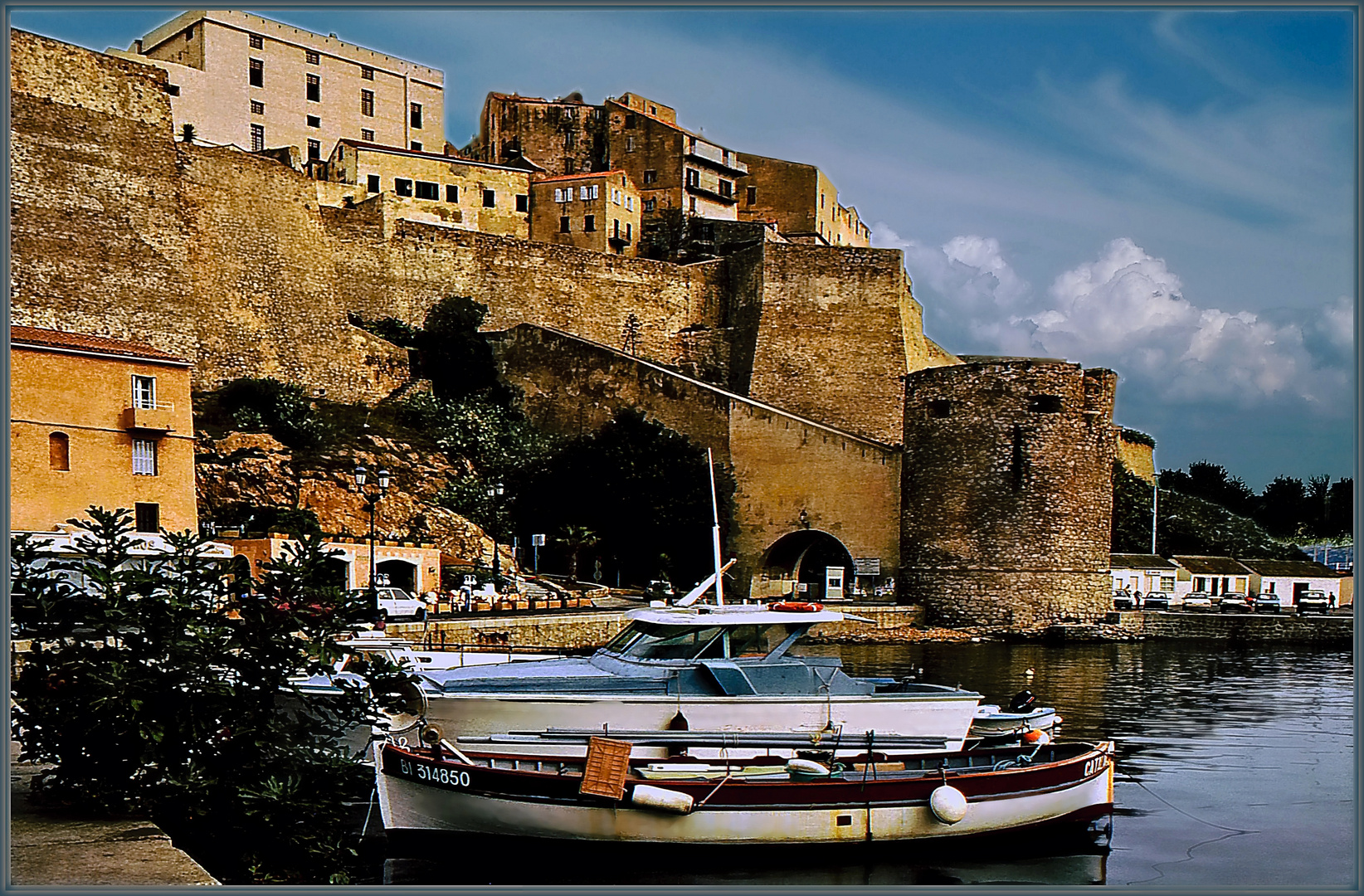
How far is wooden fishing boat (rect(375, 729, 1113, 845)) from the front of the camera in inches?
380

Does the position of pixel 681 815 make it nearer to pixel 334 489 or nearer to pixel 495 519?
pixel 334 489

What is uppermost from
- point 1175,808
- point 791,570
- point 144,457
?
point 144,457

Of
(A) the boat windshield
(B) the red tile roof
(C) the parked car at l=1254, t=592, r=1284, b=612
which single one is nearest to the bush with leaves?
(A) the boat windshield

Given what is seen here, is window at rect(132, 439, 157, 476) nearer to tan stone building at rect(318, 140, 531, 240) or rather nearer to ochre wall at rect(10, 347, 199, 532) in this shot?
ochre wall at rect(10, 347, 199, 532)

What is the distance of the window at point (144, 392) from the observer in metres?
21.3

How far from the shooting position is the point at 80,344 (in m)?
20.9

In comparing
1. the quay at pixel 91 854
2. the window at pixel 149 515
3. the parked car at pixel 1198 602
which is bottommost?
the parked car at pixel 1198 602

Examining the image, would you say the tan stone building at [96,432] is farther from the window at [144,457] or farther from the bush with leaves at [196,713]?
the bush with leaves at [196,713]

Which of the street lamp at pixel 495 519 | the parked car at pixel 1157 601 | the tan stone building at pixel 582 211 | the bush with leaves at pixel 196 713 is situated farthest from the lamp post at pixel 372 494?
the parked car at pixel 1157 601

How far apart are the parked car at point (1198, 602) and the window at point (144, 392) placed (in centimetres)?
2348

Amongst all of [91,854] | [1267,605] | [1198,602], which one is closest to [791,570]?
[1198,602]

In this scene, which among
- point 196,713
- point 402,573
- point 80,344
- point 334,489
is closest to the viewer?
point 196,713

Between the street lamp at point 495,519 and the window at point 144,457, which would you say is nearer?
the window at point 144,457

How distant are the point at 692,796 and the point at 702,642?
6.03 feet
